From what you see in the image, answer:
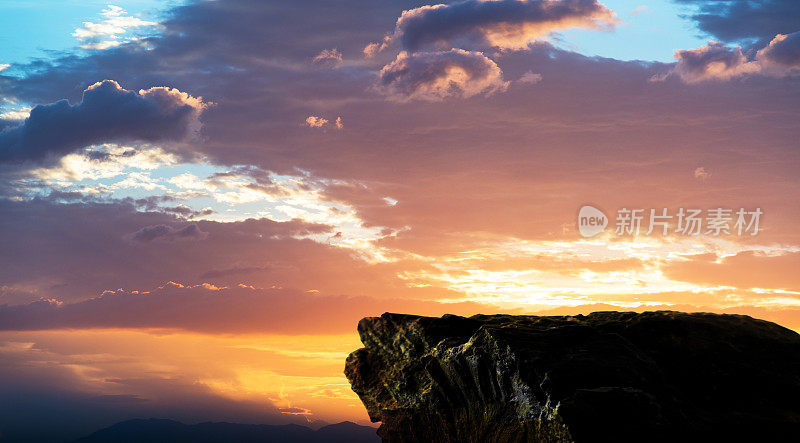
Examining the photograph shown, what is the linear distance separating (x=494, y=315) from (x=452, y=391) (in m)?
5.76

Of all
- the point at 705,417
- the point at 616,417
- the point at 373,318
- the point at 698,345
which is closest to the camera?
the point at 616,417

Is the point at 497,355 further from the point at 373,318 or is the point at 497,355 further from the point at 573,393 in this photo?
the point at 373,318

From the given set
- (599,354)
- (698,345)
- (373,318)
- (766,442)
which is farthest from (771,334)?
(373,318)

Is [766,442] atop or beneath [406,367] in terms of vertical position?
beneath

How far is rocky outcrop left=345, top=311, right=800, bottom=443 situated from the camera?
67.7 ft

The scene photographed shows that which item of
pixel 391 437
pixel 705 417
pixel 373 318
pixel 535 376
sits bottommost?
pixel 391 437

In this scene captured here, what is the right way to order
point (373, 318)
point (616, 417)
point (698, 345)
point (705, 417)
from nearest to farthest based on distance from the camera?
1. point (616, 417)
2. point (705, 417)
3. point (698, 345)
4. point (373, 318)

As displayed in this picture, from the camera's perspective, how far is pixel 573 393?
21281 mm

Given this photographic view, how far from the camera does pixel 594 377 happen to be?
73.7 feet

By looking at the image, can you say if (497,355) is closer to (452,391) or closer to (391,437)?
(452,391)

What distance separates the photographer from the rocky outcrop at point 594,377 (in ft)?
67.7

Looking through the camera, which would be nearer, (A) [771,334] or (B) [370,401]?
(A) [771,334]

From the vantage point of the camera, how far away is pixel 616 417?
1994cm

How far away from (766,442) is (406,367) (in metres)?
15.5
